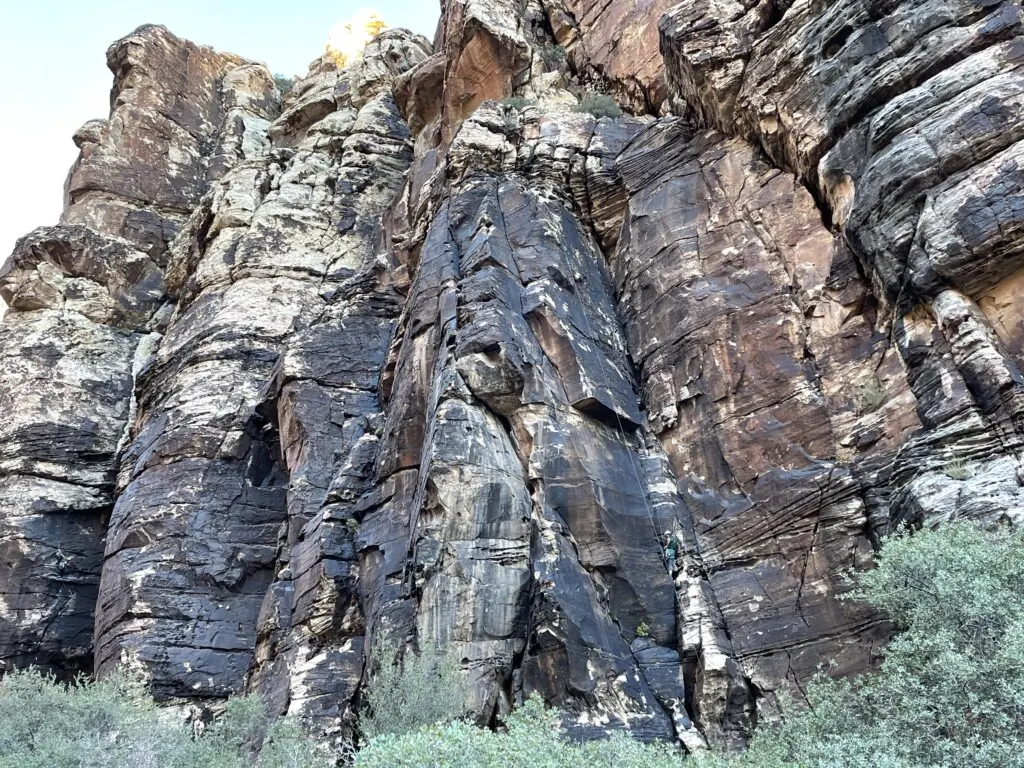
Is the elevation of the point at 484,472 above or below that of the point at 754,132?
below

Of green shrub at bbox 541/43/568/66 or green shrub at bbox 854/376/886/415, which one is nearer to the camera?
green shrub at bbox 854/376/886/415

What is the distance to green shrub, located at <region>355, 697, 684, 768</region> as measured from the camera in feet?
31.9

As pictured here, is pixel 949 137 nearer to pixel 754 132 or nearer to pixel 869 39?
pixel 869 39

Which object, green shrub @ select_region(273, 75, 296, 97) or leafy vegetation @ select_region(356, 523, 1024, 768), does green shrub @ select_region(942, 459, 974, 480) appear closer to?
leafy vegetation @ select_region(356, 523, 1024, 768)

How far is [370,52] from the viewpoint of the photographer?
40781 mm

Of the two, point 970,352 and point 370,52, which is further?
point 370,52

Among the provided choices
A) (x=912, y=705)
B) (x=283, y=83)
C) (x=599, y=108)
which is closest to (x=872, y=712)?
(x=912, y=705)

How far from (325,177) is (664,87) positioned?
13730 millimetres

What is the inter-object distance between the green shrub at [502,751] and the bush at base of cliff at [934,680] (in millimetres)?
1352

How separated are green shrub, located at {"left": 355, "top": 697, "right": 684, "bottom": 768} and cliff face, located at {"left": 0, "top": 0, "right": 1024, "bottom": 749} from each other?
6.12ft

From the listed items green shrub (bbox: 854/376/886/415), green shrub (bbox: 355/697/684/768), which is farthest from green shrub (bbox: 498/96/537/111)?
green shrub (bbox: 355/697/684/768)

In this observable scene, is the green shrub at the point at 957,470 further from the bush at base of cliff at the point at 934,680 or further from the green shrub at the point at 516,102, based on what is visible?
the green shrub at the point at 516,102

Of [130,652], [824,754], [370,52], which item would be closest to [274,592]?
[130,652]

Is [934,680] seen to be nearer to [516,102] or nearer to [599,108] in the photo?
[599,108]
